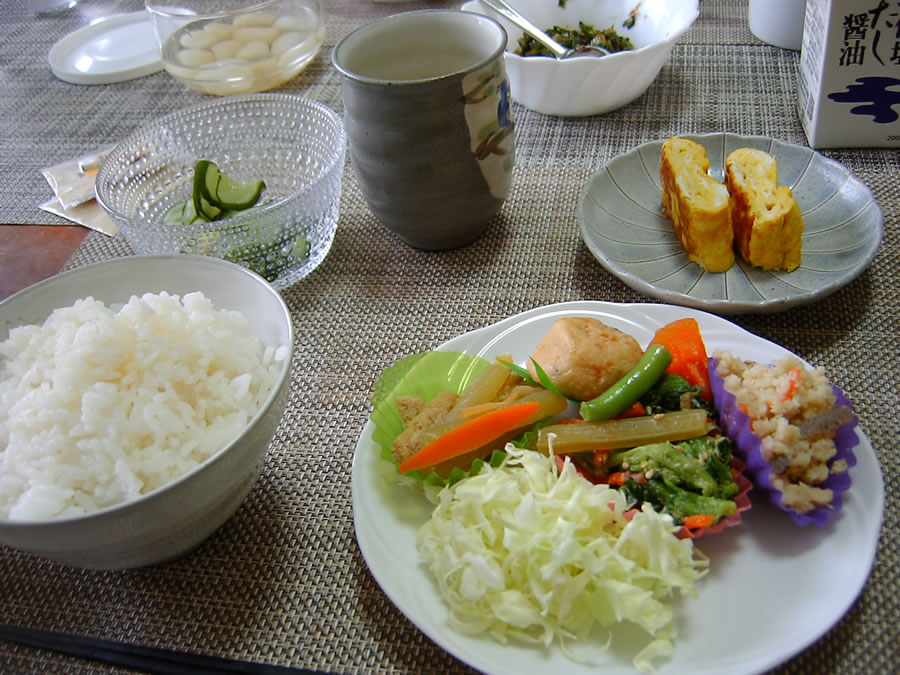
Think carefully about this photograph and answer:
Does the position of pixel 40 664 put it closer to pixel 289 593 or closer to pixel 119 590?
pixel 119 590

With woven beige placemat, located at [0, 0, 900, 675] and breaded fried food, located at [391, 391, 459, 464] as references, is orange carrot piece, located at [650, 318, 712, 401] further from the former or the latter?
breaded fried food, located at [391, 391, 459, 464]

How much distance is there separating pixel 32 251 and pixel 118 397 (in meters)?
0.99

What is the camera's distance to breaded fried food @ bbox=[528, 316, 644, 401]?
104 cm

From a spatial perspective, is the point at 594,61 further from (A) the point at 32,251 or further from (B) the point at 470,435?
(A) the point at 32,251

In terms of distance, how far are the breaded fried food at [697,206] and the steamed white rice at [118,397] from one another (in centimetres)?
82

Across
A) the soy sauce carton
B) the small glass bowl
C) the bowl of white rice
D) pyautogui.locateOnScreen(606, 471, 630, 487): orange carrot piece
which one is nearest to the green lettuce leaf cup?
the bowl of white rice

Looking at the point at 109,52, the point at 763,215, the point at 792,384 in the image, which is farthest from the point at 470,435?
the point at 109,52

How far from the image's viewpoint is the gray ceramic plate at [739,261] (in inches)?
49.7

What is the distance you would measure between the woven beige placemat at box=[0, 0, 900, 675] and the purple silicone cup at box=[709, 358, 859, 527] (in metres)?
0.12

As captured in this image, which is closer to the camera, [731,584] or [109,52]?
[731,584]

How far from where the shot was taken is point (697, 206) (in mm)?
1343

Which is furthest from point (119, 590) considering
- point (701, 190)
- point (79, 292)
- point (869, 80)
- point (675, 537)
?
point (869, 80)

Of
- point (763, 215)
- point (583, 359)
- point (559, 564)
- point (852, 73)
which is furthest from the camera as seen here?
point (852, 73)

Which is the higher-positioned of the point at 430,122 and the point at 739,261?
the point at 430,122
